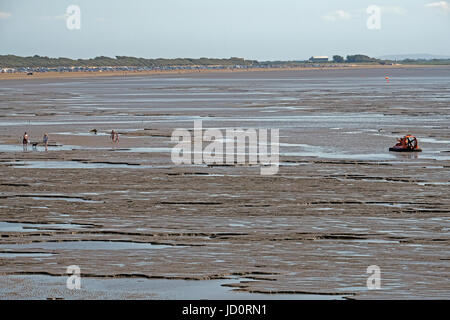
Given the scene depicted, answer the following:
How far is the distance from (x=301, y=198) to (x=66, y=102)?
67799mm

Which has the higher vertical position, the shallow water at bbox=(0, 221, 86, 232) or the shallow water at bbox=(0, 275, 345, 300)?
the shallow water at bbox=(0, 221, 86, 232)

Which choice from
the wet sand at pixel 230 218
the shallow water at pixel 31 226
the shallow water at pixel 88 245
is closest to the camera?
the wet sand at pixel 230 218

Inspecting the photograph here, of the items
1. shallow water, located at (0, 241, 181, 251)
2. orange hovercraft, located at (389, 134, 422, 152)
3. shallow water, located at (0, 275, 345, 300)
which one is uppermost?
orange hovercraft, located at (389, 134, 422, 152)

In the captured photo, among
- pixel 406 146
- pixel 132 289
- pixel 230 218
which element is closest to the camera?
pixel 132 289

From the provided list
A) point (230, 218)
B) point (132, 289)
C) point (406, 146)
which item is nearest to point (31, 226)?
point (230, 218)

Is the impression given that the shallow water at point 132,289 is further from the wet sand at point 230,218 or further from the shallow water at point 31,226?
the shallow water at point 31,226

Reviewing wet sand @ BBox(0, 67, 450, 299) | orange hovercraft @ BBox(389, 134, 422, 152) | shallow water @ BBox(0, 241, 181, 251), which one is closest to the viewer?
wet sand @ BBox(0, 67, 450, 299)

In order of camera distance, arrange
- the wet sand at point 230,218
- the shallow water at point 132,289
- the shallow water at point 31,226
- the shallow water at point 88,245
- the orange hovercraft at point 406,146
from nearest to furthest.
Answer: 1. the shallow water at point 132,289
2. the wet sand at point 230,218
3. the shallow water at point 88,245
4. the shallow water at point 31,226
5. the orange hovercraft at point 406,146

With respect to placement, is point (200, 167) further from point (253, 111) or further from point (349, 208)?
point (253, 111)

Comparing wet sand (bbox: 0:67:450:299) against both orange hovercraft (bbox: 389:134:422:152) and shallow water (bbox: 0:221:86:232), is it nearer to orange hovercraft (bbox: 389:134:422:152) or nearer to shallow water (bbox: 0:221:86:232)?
shallow water (bbox: 0:221:86:232)

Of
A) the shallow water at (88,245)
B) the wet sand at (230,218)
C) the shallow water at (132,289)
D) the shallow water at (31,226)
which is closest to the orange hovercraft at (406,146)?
the wet sand at (230,218)

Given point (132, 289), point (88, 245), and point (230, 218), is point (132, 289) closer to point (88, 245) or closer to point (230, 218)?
point (88, 245)

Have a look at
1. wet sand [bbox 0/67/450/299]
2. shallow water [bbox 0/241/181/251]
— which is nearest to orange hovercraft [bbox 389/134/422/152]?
wet sand [bbox 0/67/450/299]

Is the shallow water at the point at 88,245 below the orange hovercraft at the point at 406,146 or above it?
below
